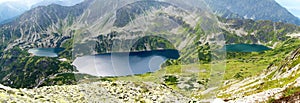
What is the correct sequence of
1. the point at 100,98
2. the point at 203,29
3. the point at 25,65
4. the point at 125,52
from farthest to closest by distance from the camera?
1. the point at 25,65
2. the point at 100,98
3. the point at 125,52
4. the point at 203,29

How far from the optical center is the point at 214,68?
13.5ft

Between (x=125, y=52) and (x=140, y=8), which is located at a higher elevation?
(x=140, y=8)

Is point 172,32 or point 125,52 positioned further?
point 125,52

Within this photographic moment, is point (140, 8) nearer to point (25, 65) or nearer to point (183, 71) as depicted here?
point (183, 71)

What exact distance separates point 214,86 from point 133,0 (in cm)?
178

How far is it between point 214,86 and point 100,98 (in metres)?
2.11

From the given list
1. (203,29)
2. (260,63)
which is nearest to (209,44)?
(203,29)

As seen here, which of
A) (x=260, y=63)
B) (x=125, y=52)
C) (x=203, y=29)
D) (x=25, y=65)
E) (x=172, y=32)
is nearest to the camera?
(x=203, y=29)

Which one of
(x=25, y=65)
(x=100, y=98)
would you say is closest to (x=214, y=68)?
(x=100, y=98)

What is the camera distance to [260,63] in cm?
12344

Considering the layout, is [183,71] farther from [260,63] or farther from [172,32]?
[260,63]

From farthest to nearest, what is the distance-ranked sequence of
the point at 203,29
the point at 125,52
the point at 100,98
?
the point at 100,98 < the point at 125,52 < the point at 203,29

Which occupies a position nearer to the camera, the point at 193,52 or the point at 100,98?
the point at 193,52

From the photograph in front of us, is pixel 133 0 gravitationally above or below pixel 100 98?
above
